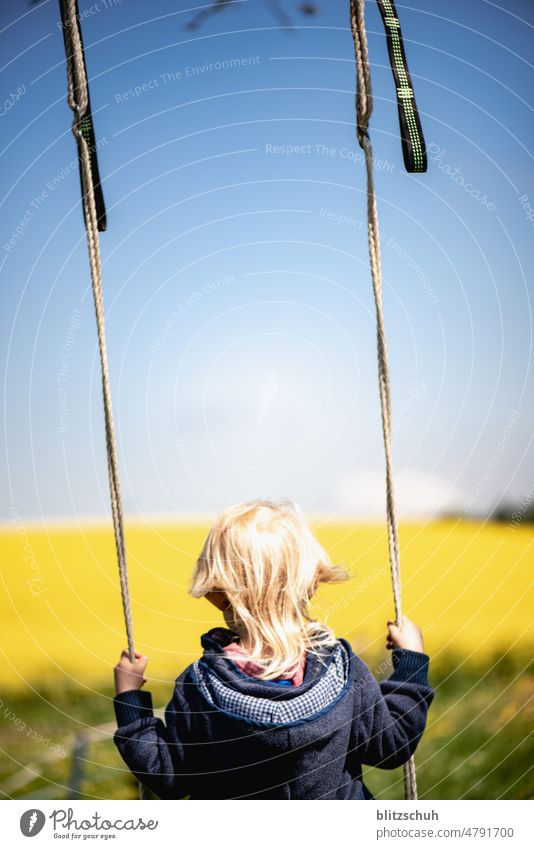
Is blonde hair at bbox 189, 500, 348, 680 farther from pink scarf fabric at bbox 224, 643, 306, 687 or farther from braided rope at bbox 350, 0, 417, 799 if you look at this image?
braided rope at bbox 350, 0, 417, 799

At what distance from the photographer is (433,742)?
2.29m

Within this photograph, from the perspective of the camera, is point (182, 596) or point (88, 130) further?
point (182, 596)

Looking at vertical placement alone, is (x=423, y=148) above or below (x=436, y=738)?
above

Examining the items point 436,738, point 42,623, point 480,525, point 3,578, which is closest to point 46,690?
point 42,623

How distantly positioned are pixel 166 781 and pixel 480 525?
3.53m

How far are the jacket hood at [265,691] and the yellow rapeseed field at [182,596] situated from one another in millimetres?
1393

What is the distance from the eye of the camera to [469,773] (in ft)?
7.02

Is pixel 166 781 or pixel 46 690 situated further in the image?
pixel 46 690

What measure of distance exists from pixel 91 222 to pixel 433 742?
1.77 metres

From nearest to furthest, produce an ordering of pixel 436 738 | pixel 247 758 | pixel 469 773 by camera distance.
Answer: pixel 247 758, pixel 469 773, pixel 436 738
